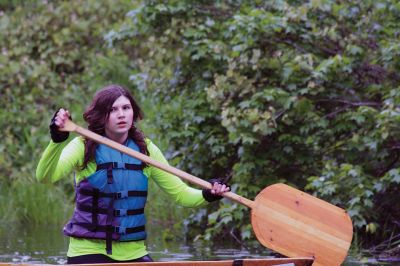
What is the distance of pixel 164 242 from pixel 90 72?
537cm

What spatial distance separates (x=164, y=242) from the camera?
894 centimetres

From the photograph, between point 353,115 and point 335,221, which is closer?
point 335,221

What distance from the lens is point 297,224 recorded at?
17.3ft

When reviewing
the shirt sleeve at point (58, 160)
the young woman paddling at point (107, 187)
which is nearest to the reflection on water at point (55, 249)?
the young woman paddling at point (107, 187)

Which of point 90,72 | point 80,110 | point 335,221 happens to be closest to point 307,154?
point 335,221

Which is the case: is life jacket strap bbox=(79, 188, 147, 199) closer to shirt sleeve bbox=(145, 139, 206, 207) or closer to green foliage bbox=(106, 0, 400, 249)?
shirt sleeve bbox=(145, 139, 206, 207)

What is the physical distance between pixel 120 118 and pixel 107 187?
365mm

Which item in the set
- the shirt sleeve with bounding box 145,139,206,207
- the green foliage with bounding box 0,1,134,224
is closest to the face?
the shirt sleeve with bounding box 145,139,206,207

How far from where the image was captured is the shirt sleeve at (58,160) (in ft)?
15.4

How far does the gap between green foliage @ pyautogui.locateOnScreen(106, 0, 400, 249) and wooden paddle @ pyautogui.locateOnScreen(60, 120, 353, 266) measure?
6.28 feet

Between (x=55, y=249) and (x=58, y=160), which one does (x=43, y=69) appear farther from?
(x=58, y=160)

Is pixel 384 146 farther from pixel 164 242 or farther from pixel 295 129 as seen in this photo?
pixel 164 242

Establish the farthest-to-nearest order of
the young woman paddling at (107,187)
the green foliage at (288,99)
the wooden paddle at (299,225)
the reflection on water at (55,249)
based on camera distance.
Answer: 1. the reflection on water at (55,249)
2. the green foliage at (288,99)
3. the wooden paddle at (299,225)
4. the young woman paddling at (107,187)

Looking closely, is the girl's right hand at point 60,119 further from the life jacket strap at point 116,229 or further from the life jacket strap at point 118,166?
the life jacket strap at point 116,229
